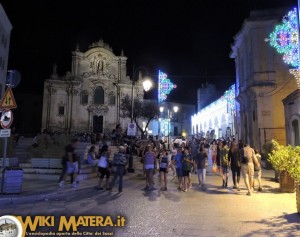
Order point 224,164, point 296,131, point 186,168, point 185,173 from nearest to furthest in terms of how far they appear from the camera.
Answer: point 186,168 → point 185,173 → point 224,164 → point 296,131

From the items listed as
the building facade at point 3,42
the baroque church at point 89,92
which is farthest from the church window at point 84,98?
Result: the building facade at point 3,42

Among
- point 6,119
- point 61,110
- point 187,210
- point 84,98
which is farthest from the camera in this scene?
point 84,98

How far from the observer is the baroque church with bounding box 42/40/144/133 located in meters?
47.8

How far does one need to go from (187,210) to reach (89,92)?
43.7 m

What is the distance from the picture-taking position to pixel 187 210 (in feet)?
25.7

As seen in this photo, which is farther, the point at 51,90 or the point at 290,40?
the point at 51,90

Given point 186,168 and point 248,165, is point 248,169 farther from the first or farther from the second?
point 186,168

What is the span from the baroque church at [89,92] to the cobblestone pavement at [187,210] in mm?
38653

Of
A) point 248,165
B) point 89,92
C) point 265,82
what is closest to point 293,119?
point 265,82

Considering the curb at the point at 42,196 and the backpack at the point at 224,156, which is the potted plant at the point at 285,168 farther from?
the curb at the point at 42,196

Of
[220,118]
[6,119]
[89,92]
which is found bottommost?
[6,119]

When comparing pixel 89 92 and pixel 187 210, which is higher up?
pixel 89 92

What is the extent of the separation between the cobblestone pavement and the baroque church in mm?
38653

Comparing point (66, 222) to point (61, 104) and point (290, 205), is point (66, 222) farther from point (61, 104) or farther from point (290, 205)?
point (61, 104)
